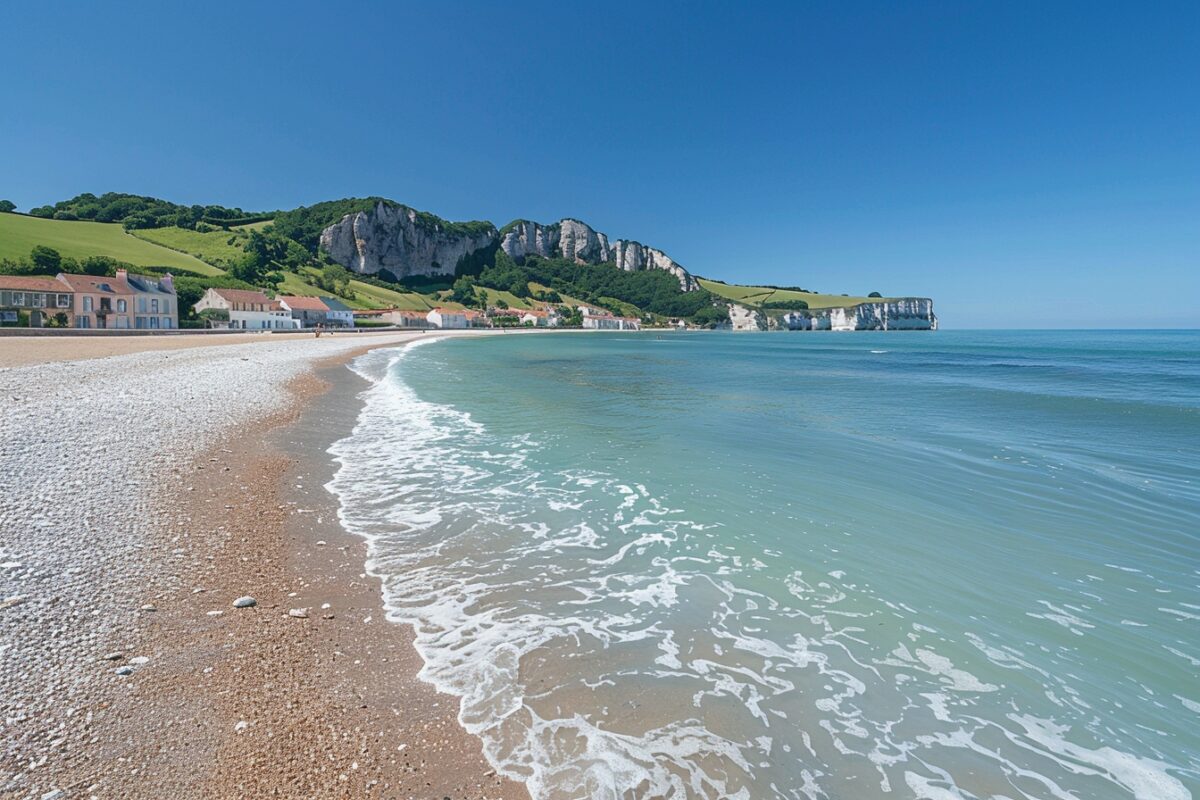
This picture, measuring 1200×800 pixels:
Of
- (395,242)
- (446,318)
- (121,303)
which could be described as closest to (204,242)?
(395,242)

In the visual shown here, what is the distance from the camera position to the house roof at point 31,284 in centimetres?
4997

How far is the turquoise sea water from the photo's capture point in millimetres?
3549

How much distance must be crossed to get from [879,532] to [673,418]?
380 inches

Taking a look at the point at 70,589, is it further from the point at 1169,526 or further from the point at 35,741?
the point at 1169,526

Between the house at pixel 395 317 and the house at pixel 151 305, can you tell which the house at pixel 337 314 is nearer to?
the house at pixel 395 317

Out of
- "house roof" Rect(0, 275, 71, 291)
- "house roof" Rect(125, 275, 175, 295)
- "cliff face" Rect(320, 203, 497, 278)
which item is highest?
"cliff face" Rect(320, 203, 497, 278)

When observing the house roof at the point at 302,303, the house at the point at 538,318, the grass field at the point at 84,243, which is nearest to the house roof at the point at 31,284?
the grass field at the point at 84,243

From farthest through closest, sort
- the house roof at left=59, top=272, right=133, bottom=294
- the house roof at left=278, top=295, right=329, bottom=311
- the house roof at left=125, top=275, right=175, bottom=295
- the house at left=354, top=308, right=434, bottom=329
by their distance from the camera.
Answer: the house at left=354, top=308, right=434, bottom=329 → the house roof at left=278, top=295, right=329, bottom=311 → the house roof at left=125, top=275, right=175, bottom=295 → the house roof at left=59, top=272, right=133, bottom=294

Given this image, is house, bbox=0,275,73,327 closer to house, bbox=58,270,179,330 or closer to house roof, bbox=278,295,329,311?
house, bbox=58,270,179,330

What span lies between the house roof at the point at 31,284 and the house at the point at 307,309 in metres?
36.3

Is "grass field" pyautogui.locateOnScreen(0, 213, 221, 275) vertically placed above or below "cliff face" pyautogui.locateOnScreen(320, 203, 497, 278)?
below

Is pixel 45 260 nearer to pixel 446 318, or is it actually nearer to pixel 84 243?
pixel 84 243

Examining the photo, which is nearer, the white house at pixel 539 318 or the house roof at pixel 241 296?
the house roof at pixel 241 296

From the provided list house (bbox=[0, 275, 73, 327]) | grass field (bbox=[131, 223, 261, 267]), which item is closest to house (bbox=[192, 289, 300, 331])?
house (bbox=[0, 275, 73, 327])
